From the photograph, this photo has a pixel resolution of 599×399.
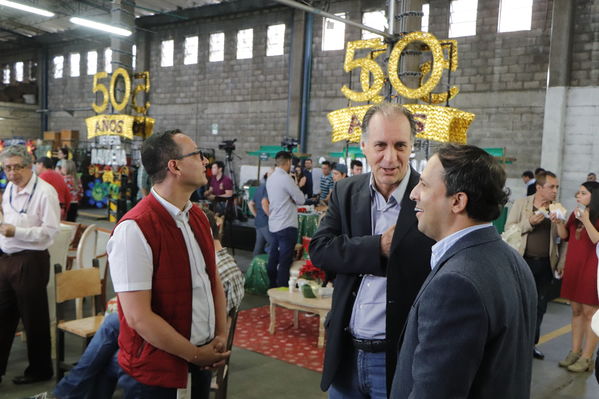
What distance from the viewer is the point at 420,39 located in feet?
19.7

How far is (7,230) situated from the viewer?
3.09 metres

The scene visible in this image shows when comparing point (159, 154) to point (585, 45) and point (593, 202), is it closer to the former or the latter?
point (593, 202)

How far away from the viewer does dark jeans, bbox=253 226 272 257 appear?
6.56m

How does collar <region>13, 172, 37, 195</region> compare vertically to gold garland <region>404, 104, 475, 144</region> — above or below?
below

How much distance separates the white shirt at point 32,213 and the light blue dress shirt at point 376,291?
2364 millimetres

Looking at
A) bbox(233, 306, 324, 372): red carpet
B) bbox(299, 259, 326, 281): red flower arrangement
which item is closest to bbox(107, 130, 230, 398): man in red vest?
bbox(233, 306, 324, 372): red carpet

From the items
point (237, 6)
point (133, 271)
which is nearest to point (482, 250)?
point (133, 271)

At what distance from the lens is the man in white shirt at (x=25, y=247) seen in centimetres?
325

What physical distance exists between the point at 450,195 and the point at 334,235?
2.26 feet

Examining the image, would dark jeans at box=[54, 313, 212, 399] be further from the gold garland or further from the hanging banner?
the hanging banner

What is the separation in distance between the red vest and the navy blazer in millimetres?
459

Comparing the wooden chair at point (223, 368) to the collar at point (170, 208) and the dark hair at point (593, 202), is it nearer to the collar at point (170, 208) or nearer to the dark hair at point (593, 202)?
the collar at point (170, 208)

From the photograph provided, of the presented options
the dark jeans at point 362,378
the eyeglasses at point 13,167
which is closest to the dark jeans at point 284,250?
the eyeglasses at point 13,167

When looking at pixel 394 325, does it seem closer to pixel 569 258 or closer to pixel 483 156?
pixel 483 156
